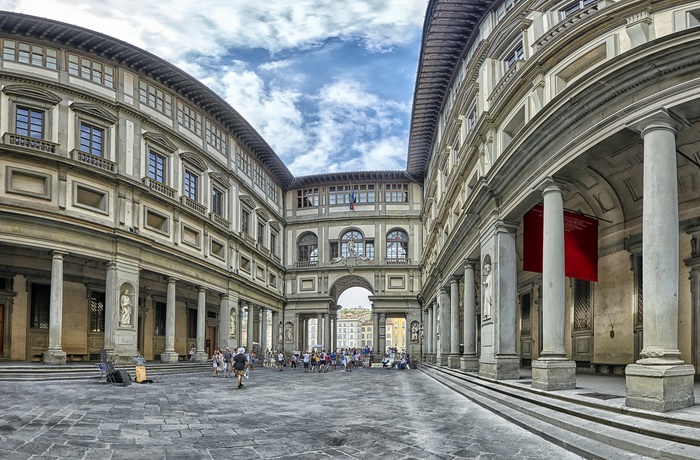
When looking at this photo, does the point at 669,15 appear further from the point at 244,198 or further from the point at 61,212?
the point at 244,198

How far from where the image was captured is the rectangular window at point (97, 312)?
30.6 m

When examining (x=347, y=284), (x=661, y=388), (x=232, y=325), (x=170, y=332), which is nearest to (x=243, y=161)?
(x=232, y=325)

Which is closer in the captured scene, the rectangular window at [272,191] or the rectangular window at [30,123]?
the rectangular window at [30,123]

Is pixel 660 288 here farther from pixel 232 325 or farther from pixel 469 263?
pixel 232 325

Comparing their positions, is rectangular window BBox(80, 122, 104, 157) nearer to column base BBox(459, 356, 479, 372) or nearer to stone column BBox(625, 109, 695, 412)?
column base BBox(459, 356, 479, 372)

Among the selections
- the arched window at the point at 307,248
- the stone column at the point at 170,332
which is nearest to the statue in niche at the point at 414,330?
the arched window at the point at 307,248

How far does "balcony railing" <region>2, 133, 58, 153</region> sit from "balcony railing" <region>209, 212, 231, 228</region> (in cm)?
1207

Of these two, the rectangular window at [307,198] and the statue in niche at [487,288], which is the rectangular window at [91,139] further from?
the rectangular window at [307,198]

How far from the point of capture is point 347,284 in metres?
57.6

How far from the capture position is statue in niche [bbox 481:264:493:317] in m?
17.9

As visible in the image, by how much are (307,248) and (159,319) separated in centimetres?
2031

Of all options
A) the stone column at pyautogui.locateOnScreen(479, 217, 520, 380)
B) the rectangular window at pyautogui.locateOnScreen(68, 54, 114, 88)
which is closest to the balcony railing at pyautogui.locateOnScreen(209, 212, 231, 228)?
the rectangular window at pyautogui.locateOnScreen(68, 54, 114, 88)

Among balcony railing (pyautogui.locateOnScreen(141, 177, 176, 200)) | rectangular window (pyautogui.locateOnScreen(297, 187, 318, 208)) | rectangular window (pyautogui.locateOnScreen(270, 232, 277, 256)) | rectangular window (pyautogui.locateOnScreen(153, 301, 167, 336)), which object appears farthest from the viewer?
rectangular window (pyautogui.locateOnScreen(297, 187, 318, 208))

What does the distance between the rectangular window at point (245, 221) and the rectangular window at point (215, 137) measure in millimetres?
5554
